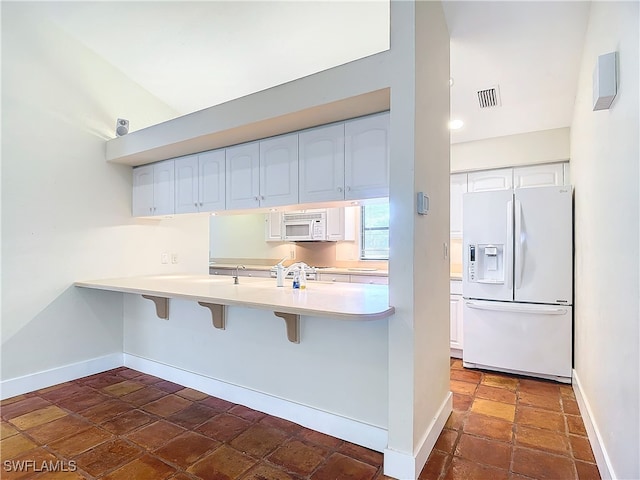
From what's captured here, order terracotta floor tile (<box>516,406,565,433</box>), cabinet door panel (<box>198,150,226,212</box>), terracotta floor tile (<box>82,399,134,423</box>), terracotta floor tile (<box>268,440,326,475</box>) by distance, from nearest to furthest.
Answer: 1. terracotta floor tile (<box>268,440,326,475</box>)
2. terracotta floor tile (<box>516,406,565,433</box>)
3. terracotta floor tile (<box>82,399,134,423</box>)
4. cabinet door panel (<box>198,150,226,212</box>)

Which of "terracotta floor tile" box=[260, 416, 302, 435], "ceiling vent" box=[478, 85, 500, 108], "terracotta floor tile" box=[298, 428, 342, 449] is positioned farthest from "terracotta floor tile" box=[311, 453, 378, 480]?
"ceiling vent" box=[478, 85, 500, 108]

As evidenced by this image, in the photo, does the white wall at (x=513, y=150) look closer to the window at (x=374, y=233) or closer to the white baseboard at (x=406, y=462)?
the window at (x=374, y=233)

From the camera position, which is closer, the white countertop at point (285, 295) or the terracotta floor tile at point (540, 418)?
the white countertop at point (285, 295)

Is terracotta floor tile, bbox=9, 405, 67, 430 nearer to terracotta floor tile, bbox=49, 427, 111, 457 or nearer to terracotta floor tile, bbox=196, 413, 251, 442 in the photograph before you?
terracotta floor tile, bbox=49, 427, 111, 457

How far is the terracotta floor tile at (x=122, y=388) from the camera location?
9.44ft

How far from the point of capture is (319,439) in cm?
216

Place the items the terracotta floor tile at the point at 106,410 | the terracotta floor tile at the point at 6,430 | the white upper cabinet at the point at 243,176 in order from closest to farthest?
the terracotta floor tile at the point at 6,430 → the terracotta floor tile at the point at 106,410 → the white upper cabinet at the point at 243,176

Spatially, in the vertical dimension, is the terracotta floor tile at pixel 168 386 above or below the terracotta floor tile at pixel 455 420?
below

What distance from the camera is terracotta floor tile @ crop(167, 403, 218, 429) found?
2379mm

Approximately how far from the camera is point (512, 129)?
3.62 metres

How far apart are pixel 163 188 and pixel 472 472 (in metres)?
3.20

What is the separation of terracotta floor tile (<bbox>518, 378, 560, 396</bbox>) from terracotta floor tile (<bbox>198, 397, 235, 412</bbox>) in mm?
2373

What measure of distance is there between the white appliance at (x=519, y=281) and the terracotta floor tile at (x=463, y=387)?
0.39 m

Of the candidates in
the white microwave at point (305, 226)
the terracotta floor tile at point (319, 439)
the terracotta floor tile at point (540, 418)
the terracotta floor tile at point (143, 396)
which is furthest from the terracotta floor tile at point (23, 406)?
the terracotta floor tile at point (540, 418)
